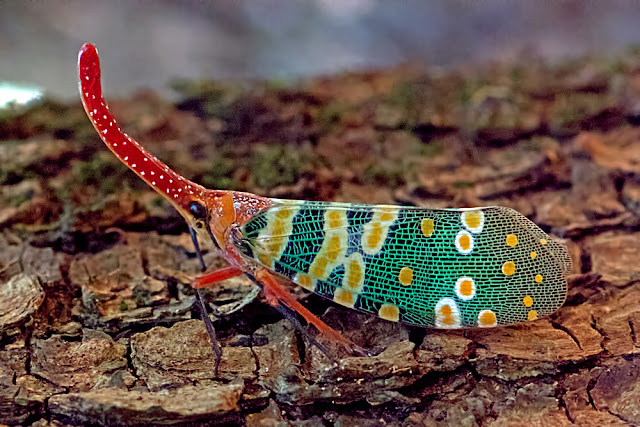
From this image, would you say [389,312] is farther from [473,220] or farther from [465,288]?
[473,220]

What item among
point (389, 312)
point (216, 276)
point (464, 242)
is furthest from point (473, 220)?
point (216, 276)

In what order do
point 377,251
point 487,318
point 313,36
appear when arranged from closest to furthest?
point 487,318
point 377,251
point 313,36

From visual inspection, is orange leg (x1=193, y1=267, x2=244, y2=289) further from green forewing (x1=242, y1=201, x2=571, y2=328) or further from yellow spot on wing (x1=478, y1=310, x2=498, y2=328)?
yellow spot on wing (x1=478, y1=310, x2=498, y2=328)

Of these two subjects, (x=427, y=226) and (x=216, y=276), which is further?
(x=216, y=276)

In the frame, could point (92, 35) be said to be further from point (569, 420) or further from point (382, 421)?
point (569, 420)

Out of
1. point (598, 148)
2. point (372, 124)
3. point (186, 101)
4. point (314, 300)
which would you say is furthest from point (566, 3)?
point (314, 300)
